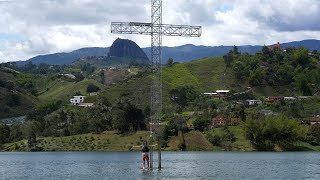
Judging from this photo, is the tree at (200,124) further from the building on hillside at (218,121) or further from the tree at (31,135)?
the tree at (31,135)

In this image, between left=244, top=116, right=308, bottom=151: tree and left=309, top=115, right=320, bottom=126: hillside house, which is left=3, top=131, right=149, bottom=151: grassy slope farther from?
left=309, top=115, right=320, bottom=126: hillside house

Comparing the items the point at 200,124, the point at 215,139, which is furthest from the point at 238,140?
the point at 200,124

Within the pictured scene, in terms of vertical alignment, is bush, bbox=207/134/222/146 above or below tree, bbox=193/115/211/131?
below

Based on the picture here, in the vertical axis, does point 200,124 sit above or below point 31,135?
above

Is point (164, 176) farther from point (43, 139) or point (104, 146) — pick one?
point (43, 139)

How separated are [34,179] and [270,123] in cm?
10871

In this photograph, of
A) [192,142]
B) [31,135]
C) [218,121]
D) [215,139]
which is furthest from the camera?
→ [31,135]

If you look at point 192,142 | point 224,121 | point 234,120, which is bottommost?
point 192,142

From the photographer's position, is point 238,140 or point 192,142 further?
point 192,142

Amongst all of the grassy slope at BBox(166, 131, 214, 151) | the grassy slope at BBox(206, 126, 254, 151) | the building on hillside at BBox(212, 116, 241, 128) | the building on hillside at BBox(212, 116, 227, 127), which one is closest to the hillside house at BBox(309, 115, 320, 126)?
the building on hillside at BBox(212, 116, 241, 128)

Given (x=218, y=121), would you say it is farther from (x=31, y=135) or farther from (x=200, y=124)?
(x=31, y=135)

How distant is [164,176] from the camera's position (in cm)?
7138

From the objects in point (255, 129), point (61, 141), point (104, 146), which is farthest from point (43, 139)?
point (255, 129)

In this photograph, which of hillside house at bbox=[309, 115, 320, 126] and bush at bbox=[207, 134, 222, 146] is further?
hillside house at bbox=[309, 115, 320, 126]
